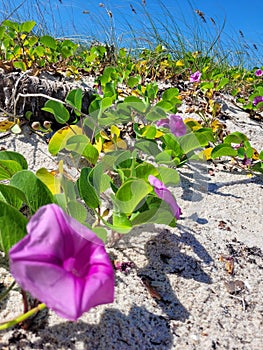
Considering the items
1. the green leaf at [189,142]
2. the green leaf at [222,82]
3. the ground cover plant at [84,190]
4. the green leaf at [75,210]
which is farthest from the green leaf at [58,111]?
the green leaf at [222,82]

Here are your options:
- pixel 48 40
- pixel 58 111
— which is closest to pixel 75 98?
pixel 58 111

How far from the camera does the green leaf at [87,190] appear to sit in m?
0.97

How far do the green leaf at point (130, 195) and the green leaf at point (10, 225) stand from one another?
240mm

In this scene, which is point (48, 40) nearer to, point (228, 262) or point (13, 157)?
point (13, 157)

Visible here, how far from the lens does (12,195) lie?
0.91 m

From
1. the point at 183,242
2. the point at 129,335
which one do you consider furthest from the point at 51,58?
the point at 129,335

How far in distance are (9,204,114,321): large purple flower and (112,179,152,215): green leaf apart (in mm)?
215

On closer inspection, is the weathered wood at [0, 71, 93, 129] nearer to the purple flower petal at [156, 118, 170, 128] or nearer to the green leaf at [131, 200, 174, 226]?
the purple flower petal at [156, 118, 170, 128]

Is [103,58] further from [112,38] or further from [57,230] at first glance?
[57,230]

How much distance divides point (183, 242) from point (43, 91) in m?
1.08

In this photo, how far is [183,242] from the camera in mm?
1167

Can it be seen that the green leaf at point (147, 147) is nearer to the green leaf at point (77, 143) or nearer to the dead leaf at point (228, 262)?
the green leaf at point (77, 143)

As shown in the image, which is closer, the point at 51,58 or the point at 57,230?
the point at 57,230

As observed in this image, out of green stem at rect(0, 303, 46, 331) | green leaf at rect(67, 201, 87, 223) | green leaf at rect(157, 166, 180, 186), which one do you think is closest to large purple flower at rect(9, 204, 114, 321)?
green stem at rect(0, 303, 46, 331)
